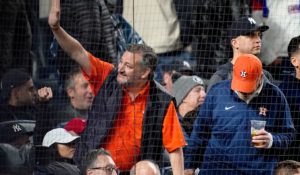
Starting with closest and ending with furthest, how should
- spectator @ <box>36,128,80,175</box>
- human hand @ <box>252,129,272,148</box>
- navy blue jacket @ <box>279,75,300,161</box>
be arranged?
human hand @ <box>252,129,272,148</box> → spectator @ <box>36,128,80,175</box> → navy blue jacket @ <box>279,75,300,161</box>

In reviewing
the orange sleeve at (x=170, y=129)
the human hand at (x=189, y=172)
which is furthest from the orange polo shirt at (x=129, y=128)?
the human hand at (x=189, y=172)

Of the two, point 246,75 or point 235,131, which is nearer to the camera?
point 246,75

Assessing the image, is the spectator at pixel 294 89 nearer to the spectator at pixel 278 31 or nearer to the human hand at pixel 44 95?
the spectator at pixel 278 31

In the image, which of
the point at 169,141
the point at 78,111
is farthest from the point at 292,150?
the point at 78,111

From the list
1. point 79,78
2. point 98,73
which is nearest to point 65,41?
point 98,73

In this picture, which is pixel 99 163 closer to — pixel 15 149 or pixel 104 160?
pixel 104 160

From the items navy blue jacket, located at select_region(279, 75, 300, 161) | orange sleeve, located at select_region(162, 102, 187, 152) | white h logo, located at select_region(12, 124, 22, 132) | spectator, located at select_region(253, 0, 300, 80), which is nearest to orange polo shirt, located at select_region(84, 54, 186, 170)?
orange sleeve, located at select_region(162, 102, 187, 152)

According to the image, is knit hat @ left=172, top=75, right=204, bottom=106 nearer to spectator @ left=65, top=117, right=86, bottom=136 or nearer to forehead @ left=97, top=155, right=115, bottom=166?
spectator @ left=65, top=117, right=86, bottom=136

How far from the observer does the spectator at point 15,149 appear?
872 centimetres

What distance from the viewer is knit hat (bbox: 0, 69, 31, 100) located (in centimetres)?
962

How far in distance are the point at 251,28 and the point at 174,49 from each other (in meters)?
1.29

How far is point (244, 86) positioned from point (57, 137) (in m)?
1.57

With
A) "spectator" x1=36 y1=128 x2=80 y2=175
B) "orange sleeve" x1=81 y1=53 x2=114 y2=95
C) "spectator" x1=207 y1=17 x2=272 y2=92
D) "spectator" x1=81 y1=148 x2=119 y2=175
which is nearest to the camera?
"spectator" x1=81 y1=148 x2=119 y2=175

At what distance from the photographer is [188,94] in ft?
32.7
